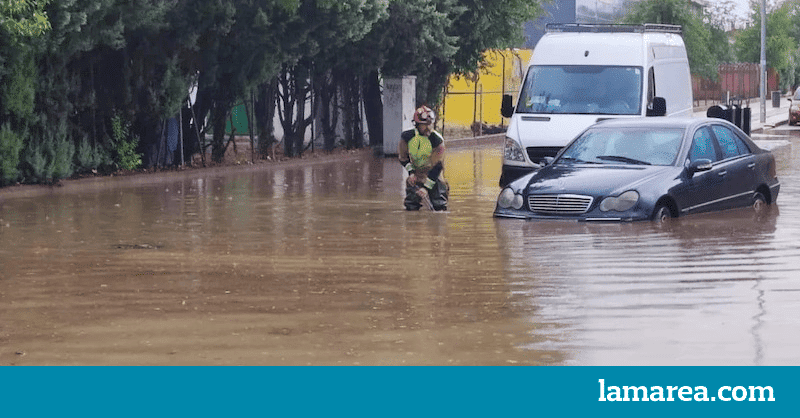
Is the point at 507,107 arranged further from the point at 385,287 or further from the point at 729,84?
the point at 729,84

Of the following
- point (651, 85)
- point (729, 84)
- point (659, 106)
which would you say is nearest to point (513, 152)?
point (659, 106)

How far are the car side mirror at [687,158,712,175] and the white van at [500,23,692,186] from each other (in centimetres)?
466

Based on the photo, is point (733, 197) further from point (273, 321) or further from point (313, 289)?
point (273, 321)

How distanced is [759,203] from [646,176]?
2.77 meters

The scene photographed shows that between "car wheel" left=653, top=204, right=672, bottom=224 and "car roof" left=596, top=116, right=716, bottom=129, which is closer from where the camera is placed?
"car wheel" left=653, top=204, right=672, bottom=224

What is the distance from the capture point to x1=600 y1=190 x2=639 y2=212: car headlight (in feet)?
53.9

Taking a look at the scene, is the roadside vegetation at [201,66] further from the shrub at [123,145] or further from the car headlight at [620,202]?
the car headlight at [620,202]

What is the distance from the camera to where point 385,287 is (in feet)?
40.3

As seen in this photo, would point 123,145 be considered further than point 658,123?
Yes

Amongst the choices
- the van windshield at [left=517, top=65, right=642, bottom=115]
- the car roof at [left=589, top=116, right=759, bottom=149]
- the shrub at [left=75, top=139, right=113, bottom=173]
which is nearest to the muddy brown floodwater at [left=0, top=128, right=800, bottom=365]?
the car roof at [left=589, top=116, right=759, bottom=149]

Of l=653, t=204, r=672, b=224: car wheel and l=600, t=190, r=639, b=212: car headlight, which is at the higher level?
l=600, t=190, r=639, b=212: car headlight

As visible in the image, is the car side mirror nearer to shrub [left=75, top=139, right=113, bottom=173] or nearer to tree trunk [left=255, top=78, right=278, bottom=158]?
shrub [left=75, top=139, right=113, bottom=173]

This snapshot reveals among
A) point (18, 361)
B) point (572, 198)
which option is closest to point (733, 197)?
point (572, 198)

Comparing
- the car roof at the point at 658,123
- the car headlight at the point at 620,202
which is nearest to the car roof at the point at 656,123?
the car roof at the point at 658,123
